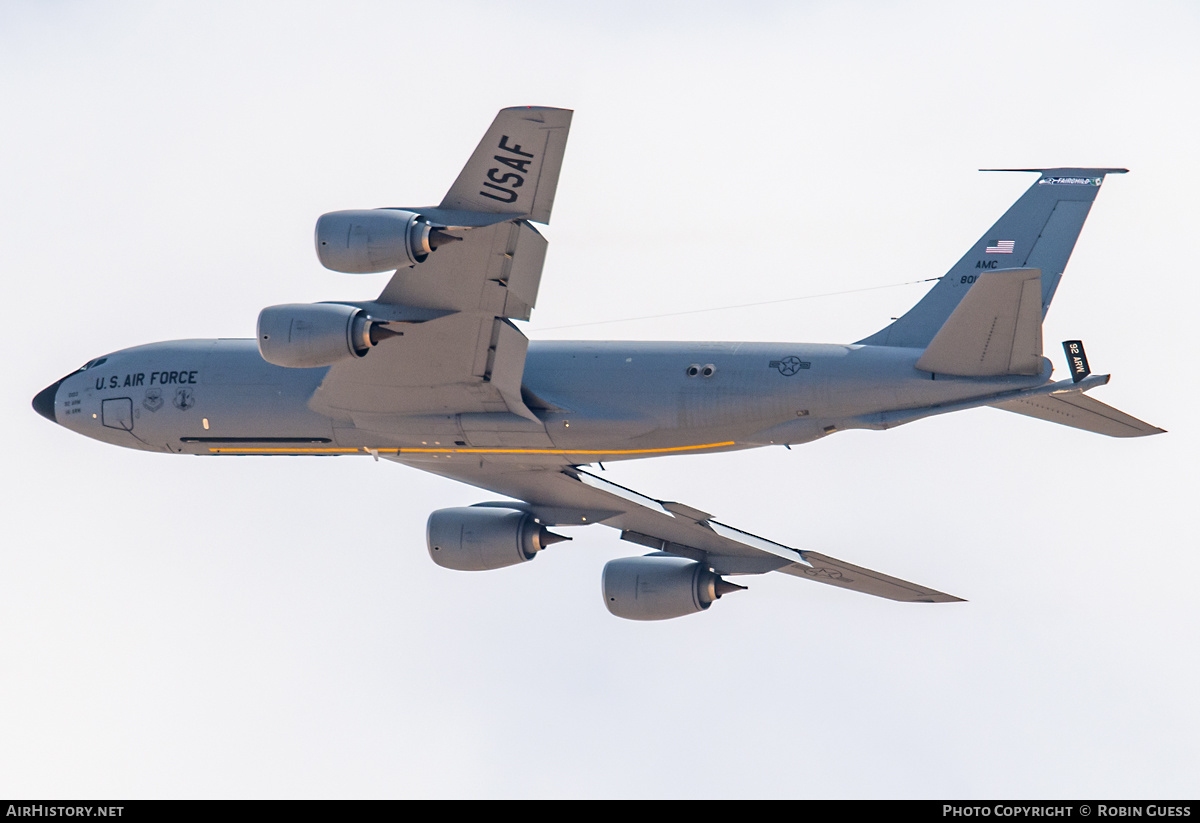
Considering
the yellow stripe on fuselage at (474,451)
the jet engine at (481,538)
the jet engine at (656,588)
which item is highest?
the yellow stripe on fuselage at (474,451)

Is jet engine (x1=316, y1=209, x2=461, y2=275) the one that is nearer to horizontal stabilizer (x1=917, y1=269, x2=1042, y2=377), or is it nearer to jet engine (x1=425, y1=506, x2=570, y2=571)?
horizontal stabilizer (x1=917, y1=269, x2=1042, y2=377)

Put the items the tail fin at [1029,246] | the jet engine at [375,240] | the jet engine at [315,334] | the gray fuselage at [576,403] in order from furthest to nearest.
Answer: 1. the tail fin at [1029,246]
2. the gray fuselage at [576,403]
3. the jet engine at [315,334]
4. the jet engine at [375,240]

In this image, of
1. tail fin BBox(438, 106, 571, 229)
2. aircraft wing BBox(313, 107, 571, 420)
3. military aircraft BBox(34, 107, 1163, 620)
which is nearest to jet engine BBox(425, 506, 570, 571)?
military aircraft BBox(34, 107, 1163, 620)

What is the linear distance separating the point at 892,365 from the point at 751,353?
2.49 metres

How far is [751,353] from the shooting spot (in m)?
28.0

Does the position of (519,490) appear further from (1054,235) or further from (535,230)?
(1054,235)

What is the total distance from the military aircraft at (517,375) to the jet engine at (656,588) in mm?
1215

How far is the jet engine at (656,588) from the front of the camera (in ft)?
112

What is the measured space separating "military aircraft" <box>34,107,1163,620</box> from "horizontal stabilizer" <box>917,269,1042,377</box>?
0.09 ft

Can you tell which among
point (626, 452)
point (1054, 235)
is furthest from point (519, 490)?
point (1054, 235)

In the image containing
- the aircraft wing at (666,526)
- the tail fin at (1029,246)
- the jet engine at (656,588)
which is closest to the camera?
the tail fin at (1029,246)

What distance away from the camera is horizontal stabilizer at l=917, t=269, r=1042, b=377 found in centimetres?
2455

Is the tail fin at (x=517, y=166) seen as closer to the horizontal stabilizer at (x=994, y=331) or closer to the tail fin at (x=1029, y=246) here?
the horizontal stabilizer at (x=994, y=331)

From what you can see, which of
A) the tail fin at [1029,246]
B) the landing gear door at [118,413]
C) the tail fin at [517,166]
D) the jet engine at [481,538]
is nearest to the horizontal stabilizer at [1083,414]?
the tail fin at [1029,246]
